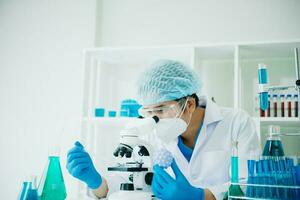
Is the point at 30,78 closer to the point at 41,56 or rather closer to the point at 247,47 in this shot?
the point at 41,56

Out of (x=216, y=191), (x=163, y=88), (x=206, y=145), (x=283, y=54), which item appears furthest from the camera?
(x=283, y=54)

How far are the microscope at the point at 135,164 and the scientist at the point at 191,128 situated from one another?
20 cm

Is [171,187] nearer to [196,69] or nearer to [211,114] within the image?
[211,114]

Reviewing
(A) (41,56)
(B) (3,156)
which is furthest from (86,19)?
(B) (3,156)

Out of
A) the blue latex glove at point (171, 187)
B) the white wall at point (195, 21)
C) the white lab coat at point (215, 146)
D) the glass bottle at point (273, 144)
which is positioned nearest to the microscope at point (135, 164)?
the blue latex glove at point (171, 187)

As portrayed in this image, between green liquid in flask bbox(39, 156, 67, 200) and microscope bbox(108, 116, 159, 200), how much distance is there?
339mm

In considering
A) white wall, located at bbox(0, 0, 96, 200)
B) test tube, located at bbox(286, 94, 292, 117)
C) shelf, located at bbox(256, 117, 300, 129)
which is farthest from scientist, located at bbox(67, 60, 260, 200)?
white wall, located at bbox(0, 0, 96, 200)

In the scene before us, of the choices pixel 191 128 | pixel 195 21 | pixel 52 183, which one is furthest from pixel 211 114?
pixel 195 21

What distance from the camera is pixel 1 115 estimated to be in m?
2.82

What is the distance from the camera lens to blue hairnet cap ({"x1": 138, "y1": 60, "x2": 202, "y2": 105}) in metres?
1.55

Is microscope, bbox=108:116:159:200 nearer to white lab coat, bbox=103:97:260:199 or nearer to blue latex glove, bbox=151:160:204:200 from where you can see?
blue latex glove, bbox=151:160:204:200

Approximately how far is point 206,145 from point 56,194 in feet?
2.35

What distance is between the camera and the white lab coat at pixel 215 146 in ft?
5.21

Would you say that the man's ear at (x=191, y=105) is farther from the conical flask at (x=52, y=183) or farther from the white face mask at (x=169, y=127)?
the conical flask at (x=52, y=183)
